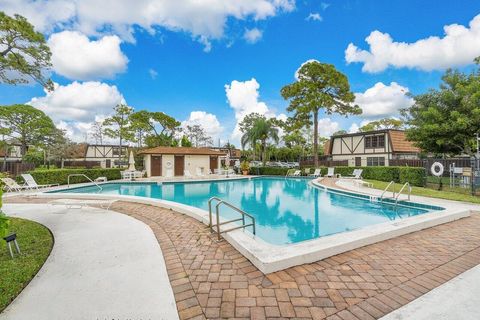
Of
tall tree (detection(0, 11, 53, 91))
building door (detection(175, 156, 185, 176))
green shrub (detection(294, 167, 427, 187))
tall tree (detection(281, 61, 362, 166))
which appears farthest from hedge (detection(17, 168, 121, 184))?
green shrub (detection(294, 167, 427, 187))

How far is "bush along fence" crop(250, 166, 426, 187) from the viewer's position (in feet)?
44.0

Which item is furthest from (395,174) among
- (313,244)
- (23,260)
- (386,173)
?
(23,260)

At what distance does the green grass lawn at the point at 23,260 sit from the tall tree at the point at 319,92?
A: 21.9 metres

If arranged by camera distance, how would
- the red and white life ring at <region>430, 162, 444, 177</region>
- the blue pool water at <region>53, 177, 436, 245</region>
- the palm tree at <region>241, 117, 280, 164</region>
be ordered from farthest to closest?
the palm tree at <region>241, 117, 280, 164</region> < the red and white life ring at <region>430, 162, 444, 177</region> < the blue pool water at <region>53, 177, 436, 245</region>

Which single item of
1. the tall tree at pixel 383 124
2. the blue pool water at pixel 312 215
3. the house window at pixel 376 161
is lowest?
the blue pool water at pixel 312 215

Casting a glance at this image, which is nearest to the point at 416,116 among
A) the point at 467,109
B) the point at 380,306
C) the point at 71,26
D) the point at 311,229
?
the point at 467,109

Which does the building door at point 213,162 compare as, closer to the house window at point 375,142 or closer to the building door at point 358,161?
the building door at point 358,161

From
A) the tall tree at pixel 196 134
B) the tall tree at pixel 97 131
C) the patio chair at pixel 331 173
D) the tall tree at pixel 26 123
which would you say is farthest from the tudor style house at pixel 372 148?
the tall tree at pixel 97 131

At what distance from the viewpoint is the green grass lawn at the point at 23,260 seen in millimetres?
2688

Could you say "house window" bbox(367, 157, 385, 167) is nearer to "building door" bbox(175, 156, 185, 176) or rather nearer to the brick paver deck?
"building door" bbox(175, 156, 185, 176)

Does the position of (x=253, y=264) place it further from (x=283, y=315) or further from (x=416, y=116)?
(x=416, y=116)

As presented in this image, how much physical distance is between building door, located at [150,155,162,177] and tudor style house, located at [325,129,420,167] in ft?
69.9

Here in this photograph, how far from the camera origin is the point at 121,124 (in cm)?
2986

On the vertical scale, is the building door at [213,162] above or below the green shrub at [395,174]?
above
